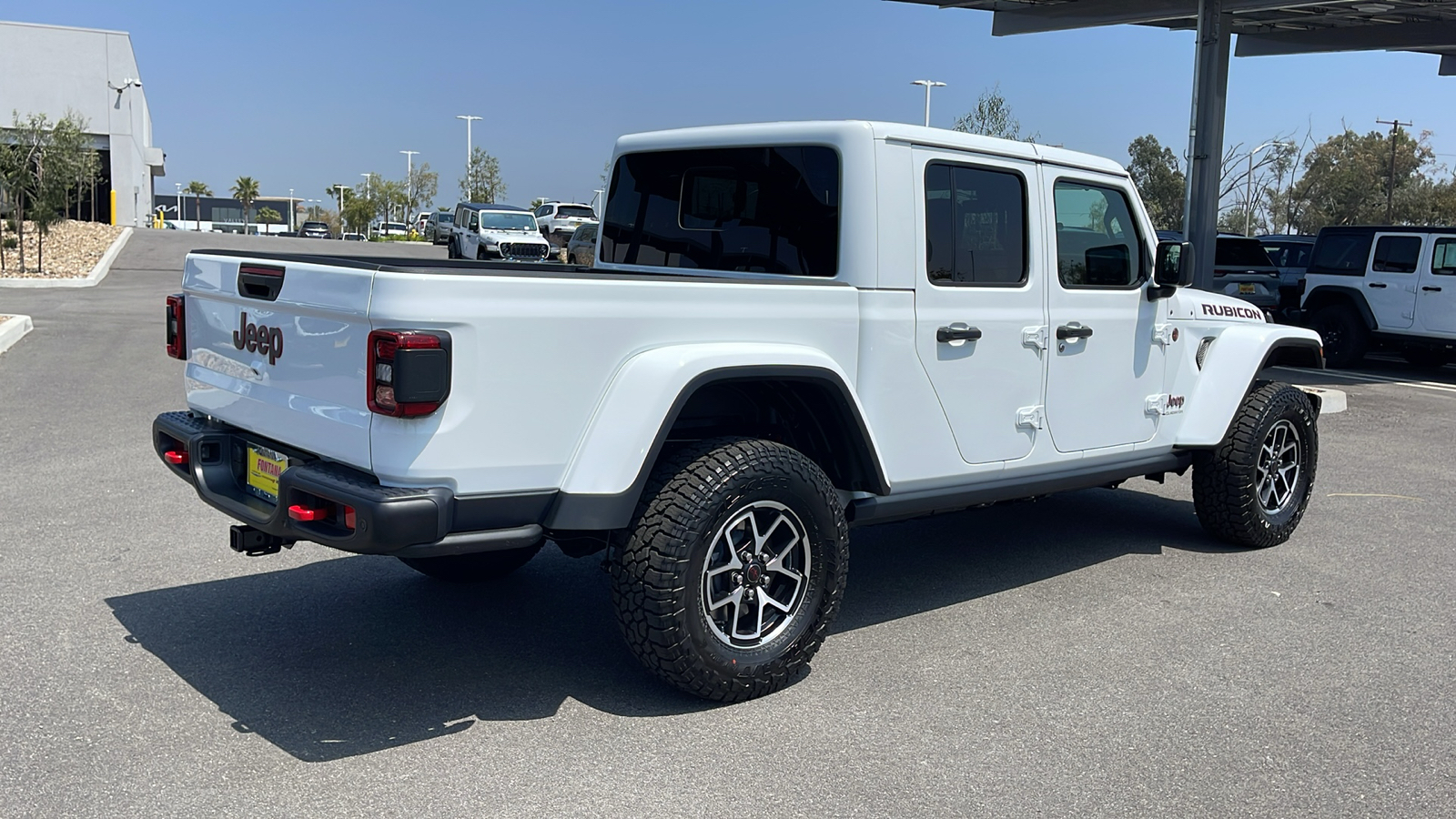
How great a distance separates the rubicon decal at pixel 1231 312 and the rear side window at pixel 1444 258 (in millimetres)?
10697

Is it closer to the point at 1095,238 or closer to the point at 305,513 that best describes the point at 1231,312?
the point at 1095,238

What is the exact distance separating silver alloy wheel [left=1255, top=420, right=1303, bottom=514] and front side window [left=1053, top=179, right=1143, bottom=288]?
1476 mm

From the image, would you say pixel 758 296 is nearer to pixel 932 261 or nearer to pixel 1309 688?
pixel 932 261

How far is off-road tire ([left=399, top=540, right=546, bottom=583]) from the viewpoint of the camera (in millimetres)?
5340

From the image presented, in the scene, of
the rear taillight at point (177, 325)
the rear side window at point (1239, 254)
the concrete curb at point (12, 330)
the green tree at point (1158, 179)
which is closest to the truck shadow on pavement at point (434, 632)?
the rear taillight at point (177, 325)

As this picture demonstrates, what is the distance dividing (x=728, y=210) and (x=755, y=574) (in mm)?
1662

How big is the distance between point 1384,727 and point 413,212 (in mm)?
91762

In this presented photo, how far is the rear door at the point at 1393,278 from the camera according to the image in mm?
15789

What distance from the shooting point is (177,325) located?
4.86 m

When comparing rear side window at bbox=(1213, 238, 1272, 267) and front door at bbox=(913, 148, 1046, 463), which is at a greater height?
rear side window at bbox=(1213, 238, 1272, 267)

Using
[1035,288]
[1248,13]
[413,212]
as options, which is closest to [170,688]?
[1035,288]

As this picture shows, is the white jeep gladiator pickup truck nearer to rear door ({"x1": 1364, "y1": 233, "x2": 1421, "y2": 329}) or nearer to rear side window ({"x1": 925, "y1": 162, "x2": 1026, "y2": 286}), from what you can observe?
rear side window ({"x1": 925, "y1": 162, "x2": 1026, "y2": 286})

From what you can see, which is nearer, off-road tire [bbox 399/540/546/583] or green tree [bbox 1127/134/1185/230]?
off-road tire [bbox 399/540/546/583]

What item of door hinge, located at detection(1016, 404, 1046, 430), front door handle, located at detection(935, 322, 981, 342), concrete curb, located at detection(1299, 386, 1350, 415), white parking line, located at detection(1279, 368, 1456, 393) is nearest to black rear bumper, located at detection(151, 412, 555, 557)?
front door handle, located at detection(935, 322, 981, 342)
